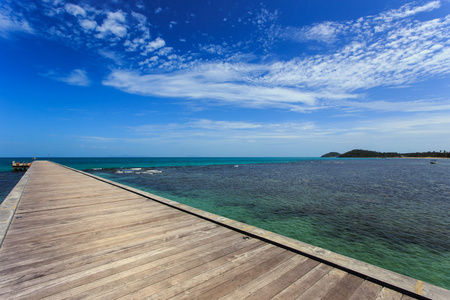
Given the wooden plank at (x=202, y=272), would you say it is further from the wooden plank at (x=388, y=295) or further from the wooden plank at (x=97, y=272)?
the wooden plank at (x=388, y=295)

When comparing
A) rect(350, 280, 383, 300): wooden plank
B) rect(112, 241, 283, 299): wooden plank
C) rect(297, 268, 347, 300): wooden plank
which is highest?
rect(112, 241, 283, 299): wooden plank

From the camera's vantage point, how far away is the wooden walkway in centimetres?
259

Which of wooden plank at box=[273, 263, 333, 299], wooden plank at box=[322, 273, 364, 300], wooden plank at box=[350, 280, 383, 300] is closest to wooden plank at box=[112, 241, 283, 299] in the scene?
wooden plank at box=[273, 263, 333, 299]

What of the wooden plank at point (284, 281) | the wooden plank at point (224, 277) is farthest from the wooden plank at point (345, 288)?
the wooden plank at point (224, 277)

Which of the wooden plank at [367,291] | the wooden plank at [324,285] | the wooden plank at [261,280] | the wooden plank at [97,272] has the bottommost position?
the wooden plank at [367,291]

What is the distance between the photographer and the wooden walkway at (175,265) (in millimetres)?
2594

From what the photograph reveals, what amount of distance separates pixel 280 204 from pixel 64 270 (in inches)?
418

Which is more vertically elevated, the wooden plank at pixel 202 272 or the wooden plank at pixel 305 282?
the wooden plank at pixel 202 272

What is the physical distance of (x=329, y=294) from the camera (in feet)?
8.43

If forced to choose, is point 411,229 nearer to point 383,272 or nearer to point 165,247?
point 383,272

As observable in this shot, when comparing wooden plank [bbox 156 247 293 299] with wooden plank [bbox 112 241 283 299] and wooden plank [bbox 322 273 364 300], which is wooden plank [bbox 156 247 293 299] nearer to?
wooden plank [bbox 112 241 283 299]

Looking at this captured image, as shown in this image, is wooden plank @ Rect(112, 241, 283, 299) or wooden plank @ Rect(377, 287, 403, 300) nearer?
wooden plank @ Rect(377, 287, 403, 300)

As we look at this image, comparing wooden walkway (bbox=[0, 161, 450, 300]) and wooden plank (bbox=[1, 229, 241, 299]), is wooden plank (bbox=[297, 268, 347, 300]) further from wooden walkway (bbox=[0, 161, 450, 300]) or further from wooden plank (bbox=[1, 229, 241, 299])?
wooden plank (bbox=[1, 229, 241, 299])

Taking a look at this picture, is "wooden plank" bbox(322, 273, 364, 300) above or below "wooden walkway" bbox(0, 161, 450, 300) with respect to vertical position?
below
